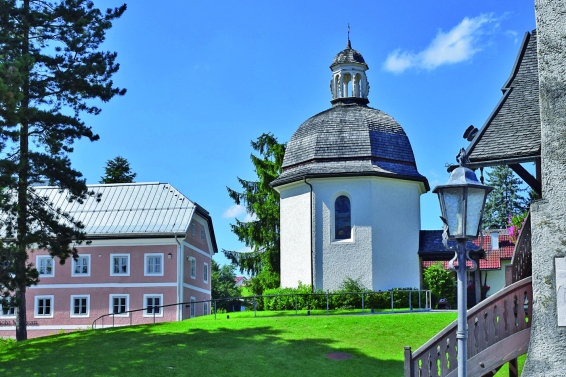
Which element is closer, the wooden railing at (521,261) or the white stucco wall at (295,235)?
the wooden railing at (521,261)

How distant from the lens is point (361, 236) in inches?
1438

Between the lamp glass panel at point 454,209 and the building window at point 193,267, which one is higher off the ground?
the lamp glass panel at point 454,209

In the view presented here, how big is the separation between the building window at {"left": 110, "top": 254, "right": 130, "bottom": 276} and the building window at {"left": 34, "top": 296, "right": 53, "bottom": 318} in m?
4.06

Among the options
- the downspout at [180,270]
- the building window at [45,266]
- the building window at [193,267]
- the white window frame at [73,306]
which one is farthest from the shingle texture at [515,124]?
the building window at [45,266]

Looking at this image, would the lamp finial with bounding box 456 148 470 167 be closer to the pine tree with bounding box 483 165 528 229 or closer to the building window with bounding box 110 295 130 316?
the building window with bounding box 110 295 130 316

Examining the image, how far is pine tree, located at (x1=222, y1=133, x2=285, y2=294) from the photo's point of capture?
50000mm

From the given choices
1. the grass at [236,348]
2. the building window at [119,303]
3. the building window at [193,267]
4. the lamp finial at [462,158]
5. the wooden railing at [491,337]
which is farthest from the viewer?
the building window at [193,267]

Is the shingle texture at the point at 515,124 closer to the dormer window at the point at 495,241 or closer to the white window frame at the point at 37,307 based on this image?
the dormer window at the point at 495,241

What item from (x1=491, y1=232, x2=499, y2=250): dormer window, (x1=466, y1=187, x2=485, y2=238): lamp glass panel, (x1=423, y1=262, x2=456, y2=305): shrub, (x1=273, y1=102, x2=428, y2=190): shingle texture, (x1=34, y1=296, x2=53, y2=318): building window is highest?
(x1=273, y1=102, x2=428, y2=190): shingle texture

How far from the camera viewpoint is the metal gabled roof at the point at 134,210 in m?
45.8

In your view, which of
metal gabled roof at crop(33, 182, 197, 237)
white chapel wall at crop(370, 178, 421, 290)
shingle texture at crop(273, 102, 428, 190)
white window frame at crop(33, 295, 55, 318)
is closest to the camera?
white chapel wall at crop(370, 178, 421, 290)

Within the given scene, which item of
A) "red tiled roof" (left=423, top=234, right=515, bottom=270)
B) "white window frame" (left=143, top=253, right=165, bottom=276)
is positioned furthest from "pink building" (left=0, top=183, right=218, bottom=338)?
"red tiled roof" (left=423, top=234, right=515, bottom=270)

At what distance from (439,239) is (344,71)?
9736mm

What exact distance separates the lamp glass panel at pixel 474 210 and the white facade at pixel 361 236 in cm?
2704
